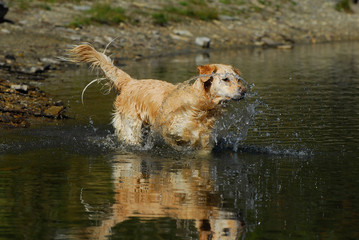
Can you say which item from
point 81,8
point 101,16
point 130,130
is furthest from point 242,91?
point 81,8

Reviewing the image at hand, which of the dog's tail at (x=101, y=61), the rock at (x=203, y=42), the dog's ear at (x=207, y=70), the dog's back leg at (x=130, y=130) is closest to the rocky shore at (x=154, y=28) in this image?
the rock at (x=203, y=42)

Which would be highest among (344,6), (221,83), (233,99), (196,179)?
(344,6)

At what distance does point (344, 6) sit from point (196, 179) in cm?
3514

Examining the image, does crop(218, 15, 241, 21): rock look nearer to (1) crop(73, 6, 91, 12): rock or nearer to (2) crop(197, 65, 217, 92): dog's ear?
(1) crop(73, 6, 91, 12): rock

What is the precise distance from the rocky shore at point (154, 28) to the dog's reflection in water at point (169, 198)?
33.2ft

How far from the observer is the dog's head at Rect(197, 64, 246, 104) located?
9.82m

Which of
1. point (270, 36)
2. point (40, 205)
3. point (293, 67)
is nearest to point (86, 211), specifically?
point (40, 205)

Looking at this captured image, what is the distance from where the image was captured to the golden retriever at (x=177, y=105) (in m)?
10.1

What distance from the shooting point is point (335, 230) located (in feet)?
20.7

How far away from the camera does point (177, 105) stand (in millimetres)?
10695

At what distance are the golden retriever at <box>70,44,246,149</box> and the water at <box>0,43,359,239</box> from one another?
12.1 inches

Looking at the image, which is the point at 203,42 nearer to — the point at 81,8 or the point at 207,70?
the point at 81,8

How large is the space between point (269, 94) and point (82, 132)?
227 inches

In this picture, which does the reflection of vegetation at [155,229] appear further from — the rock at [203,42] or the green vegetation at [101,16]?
the rock at [203,42]
